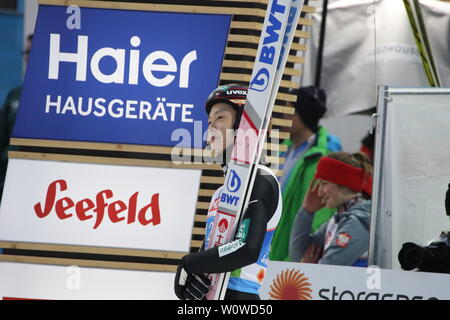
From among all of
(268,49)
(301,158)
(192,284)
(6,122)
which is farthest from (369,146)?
(192,284)

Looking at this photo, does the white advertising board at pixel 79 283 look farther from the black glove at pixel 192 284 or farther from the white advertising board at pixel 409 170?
the black glove at pixel 192 284

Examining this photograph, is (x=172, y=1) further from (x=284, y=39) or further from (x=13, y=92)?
(x=13, y=92)

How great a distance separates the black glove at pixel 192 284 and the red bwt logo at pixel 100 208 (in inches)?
62.0

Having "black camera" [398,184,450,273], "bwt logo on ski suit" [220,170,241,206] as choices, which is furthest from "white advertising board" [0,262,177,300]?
"bwt logo on ski suit" [220,170,241,206]

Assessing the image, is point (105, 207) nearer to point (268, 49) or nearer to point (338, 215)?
point (338, 215)

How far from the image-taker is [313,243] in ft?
19.0

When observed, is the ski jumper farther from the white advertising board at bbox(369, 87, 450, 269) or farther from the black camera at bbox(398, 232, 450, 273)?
the white advertising board at bbox(369, 87, 450, 269)

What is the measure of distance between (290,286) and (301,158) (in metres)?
2.07

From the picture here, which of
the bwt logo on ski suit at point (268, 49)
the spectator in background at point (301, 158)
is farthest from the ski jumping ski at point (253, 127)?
the spectator in background at point (301, 158)

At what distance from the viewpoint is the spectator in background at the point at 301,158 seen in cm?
646

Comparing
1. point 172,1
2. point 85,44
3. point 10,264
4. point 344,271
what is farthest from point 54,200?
point 344,271

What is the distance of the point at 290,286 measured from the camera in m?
4.75

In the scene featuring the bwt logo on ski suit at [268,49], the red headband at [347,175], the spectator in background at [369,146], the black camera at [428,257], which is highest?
the bwt logo on ski suit at [268,49]

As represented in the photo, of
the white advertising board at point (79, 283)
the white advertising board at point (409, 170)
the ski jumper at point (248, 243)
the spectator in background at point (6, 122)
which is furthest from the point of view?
the spectator in background at point (6, 122)
